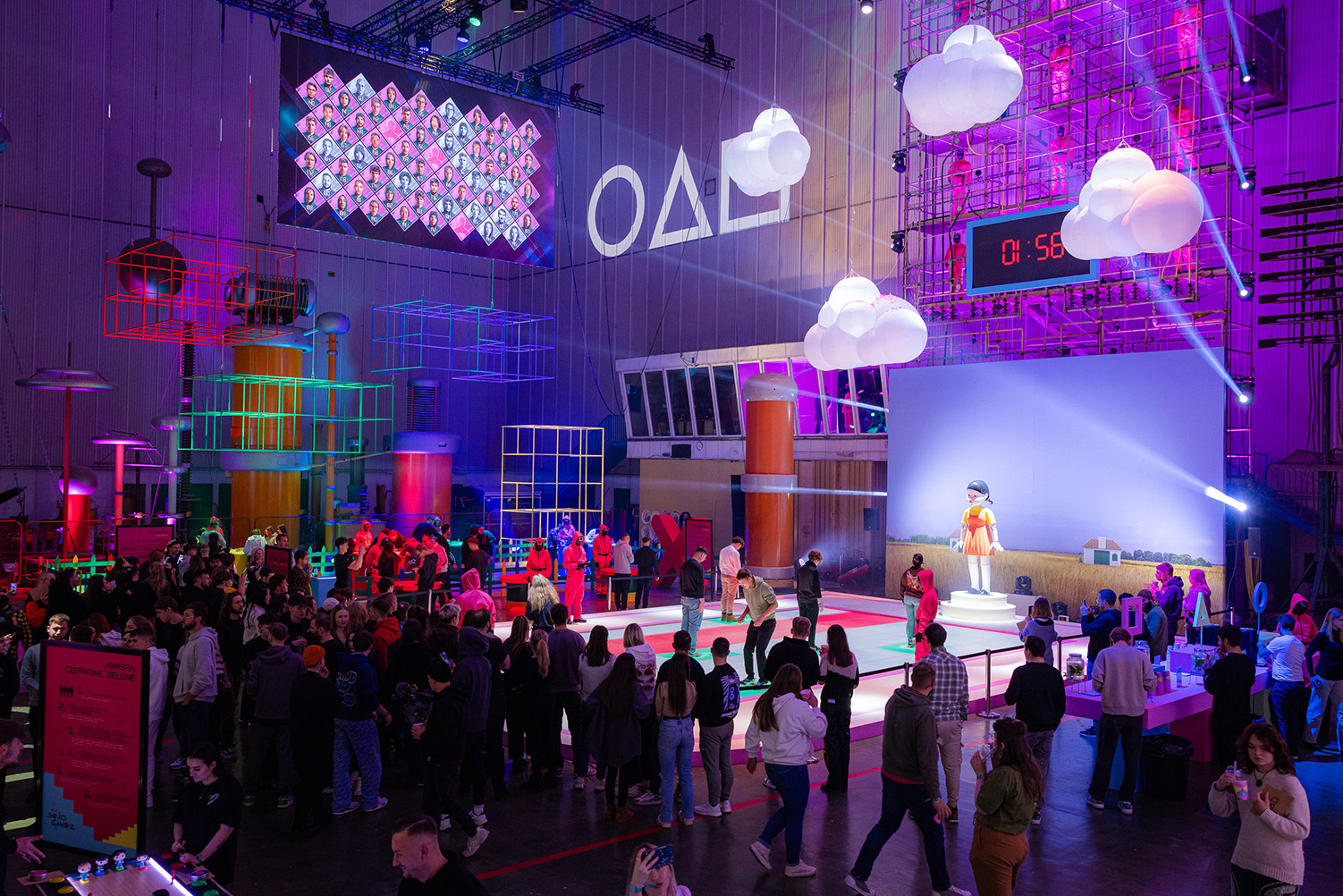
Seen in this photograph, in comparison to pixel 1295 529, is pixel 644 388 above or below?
above

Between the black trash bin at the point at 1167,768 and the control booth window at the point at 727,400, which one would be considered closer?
the black trash bin at the point at 1167,768

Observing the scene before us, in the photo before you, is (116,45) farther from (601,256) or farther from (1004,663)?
(1004,663)

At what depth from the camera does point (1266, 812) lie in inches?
187

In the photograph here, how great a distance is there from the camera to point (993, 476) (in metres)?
18.3

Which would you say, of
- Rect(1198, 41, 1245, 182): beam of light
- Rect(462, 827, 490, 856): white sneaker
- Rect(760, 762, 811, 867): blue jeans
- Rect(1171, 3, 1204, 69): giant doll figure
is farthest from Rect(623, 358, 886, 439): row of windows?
Rect(462, 827, 490, 856): white sneaker

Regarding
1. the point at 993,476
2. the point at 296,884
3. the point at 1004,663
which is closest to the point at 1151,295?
the point at 993,476

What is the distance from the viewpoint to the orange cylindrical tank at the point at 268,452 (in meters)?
20.1

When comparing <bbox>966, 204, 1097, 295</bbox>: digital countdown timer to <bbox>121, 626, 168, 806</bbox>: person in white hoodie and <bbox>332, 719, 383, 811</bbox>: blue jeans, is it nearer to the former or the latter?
<bbox>332, 719, 383, 811</bbox>: blue jeans

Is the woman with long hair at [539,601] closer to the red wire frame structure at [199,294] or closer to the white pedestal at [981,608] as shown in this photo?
the red wire frame structure at [199,294]

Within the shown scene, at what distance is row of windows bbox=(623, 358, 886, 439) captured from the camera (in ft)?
74.5

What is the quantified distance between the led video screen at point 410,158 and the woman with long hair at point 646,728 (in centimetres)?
1208

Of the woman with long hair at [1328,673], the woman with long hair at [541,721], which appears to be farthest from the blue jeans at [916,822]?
the woman with long hair at [1328,673]

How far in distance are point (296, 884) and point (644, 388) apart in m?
23.1

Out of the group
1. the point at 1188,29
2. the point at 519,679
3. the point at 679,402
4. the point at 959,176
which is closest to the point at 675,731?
the point at 519,679
